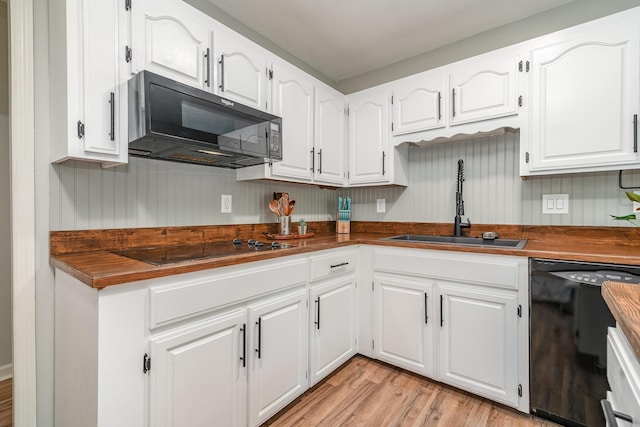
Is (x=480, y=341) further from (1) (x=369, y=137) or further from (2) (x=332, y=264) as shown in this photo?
(1) (x=369, y=137)

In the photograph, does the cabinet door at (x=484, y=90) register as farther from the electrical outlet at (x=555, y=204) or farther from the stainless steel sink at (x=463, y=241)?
the stainless steel sink at (x=463, y=241)

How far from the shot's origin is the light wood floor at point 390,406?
1.56 metres

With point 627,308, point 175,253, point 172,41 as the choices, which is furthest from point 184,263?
point 627,308

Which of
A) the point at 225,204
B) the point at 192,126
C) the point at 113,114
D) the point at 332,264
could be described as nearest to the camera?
the point at 113,114

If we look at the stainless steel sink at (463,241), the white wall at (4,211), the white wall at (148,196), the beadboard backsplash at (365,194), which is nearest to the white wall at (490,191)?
the beadboard backsplash at (365,194)

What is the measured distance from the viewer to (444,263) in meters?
1.79

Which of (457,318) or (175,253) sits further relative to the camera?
(457,318)

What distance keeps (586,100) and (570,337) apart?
1.26 meters

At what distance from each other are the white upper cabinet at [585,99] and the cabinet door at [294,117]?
1392mm

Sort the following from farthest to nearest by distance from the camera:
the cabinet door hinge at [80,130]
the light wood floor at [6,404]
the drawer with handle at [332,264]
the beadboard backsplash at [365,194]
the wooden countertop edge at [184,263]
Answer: the drawer with handle at [332,264] < the light wood floor at [6,404] < the beadboard backsplash at [365,194] < the cabinet door hinge at [80,130] < the wooden countertop edge at [184,263]

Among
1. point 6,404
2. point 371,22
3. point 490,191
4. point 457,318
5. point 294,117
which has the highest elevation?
point 371,22

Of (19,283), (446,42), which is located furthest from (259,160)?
(446,42)

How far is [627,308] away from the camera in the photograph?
0.58 meters

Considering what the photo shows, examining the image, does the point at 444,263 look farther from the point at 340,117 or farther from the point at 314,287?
the point at 340,117
